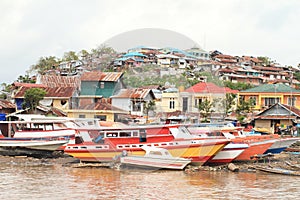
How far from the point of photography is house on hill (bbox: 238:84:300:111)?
29.8m

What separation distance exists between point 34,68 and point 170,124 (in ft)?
139

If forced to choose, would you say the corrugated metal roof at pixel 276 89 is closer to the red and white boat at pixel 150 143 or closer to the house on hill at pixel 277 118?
the house on hill at pixel 277 118

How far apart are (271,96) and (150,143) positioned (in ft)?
51.8

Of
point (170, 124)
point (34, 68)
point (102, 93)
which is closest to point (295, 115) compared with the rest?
point (170, 124)

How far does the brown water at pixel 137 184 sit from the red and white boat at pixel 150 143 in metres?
0.76

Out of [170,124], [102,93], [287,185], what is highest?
[102,93]

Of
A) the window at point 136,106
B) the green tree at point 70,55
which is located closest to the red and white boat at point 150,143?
the window at point 136,106

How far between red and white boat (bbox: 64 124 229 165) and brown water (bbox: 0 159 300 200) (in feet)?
2.50

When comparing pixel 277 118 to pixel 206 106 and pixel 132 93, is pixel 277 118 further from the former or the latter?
pixel 132 93

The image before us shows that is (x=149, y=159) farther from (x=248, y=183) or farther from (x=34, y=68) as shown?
(x=34, y=68)

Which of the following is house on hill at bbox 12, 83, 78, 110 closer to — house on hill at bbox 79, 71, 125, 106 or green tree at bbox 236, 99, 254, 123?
green tree at bbox 236, 99, 254, 123

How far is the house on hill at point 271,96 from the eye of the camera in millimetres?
29795

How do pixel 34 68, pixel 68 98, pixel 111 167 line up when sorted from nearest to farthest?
pixel 111 167 → pixel 68 98 → pixel 34 68

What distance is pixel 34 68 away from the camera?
5572cm
